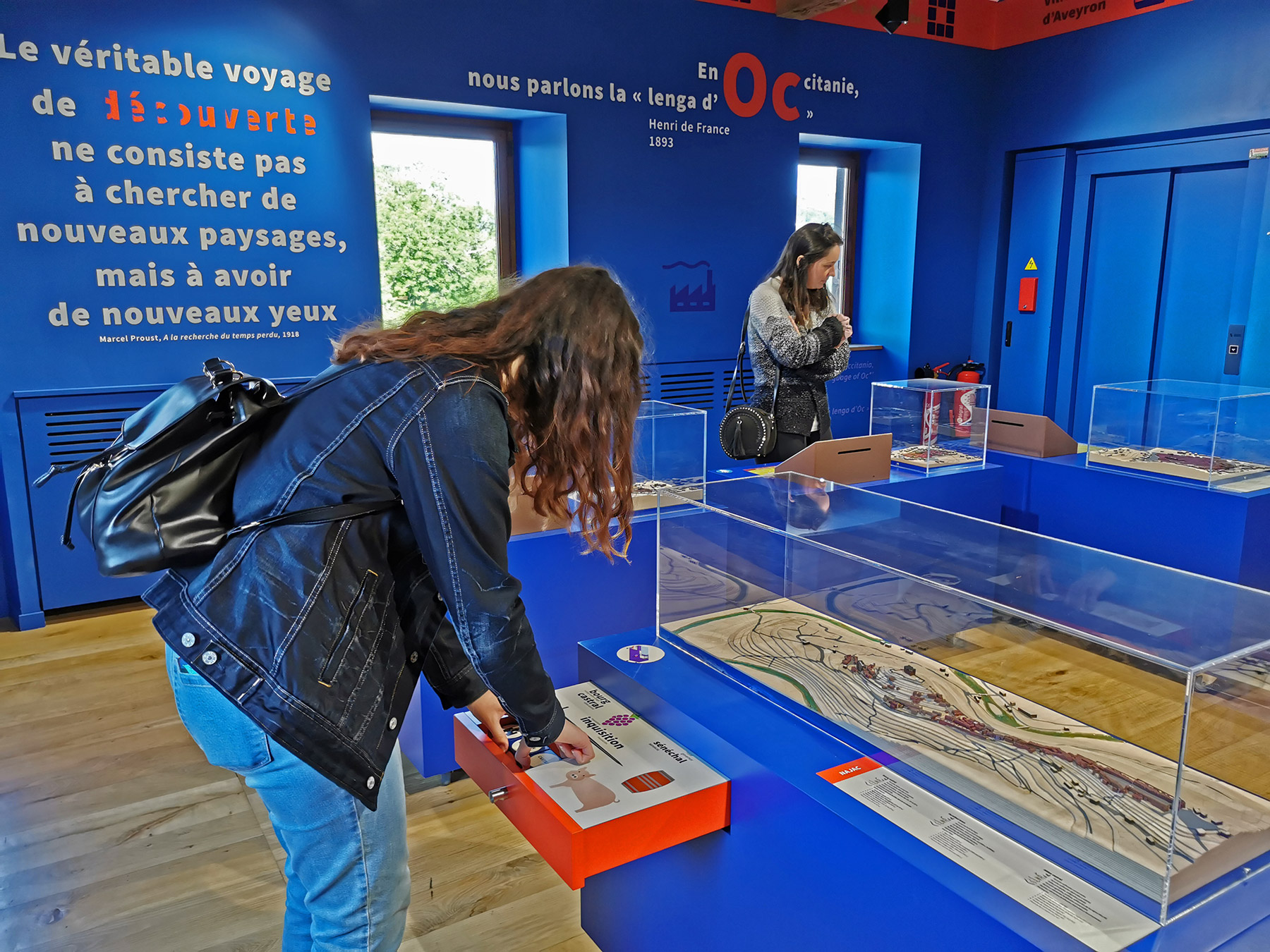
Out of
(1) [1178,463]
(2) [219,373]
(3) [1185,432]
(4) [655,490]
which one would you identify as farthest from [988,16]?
(2) [219,373]

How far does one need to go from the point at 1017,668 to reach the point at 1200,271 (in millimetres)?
5204

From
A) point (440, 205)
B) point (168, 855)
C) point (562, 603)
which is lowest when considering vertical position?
point (168, 855)

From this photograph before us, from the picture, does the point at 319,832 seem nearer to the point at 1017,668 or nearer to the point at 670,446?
the point at 1017,668

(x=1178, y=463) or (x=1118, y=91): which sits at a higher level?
(x=1118, y=91)

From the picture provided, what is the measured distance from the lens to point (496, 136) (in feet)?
16.6

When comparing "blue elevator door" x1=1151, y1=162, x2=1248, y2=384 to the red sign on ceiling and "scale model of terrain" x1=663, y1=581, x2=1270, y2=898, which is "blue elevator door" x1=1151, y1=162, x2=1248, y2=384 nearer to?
the red sign on ceiling

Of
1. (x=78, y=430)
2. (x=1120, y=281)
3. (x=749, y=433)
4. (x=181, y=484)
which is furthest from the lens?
(x=1120, y=281)

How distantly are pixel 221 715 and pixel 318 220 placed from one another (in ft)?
11.5

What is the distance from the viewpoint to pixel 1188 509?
336cm

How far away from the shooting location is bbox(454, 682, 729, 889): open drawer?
1.29 metres

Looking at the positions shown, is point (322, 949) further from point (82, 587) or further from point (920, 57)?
point (920, 57)

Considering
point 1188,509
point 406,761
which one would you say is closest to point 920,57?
point 1188,509

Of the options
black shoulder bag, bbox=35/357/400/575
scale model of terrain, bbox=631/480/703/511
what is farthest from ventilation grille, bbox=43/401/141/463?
black shoulder bag, bbox=35/357/400/575

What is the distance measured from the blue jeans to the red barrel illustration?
0.34 meters
